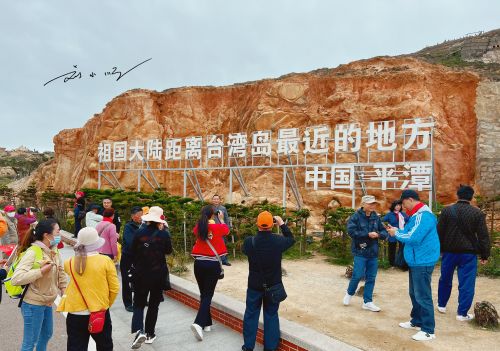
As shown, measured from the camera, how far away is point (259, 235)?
13.2ft

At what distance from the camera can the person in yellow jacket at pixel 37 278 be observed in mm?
3385

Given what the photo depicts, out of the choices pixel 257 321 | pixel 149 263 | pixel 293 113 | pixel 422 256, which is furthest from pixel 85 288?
pixel 293 113

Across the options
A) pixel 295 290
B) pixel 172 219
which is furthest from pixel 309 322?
pixel 172 219

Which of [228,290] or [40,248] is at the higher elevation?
[40,248]

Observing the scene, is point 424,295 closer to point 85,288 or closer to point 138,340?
Answer: point 138,340

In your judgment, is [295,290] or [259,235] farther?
[295,290]

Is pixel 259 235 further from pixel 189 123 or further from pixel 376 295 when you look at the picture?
pixel 189 123

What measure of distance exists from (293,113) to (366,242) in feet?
54.0

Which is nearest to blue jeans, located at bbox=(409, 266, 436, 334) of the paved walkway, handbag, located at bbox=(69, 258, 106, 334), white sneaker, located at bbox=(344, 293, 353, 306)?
white sneaker, located at bbox=(344, 293, 353, 306)

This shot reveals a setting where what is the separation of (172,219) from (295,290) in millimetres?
4786

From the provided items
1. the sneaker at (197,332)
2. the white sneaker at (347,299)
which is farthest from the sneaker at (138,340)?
the white sneaker at (347,299)

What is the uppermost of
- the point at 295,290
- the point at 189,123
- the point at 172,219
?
the point at 189,123

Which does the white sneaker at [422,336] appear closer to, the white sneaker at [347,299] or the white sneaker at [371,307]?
the white sneaker at [371,307]

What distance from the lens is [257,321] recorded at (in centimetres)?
410
